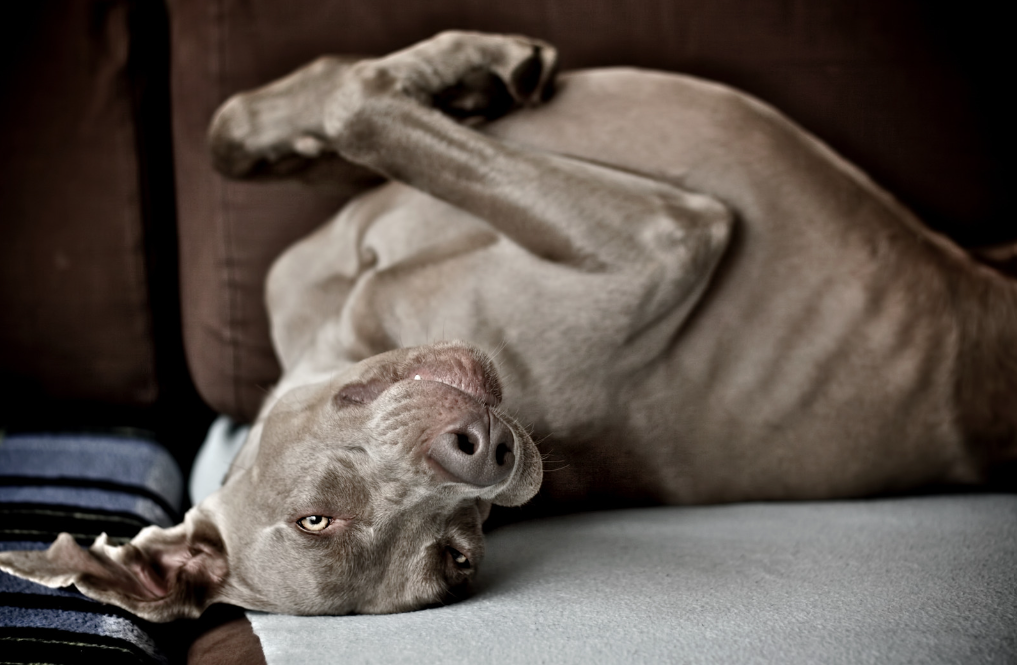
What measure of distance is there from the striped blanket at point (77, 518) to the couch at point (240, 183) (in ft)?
0.64

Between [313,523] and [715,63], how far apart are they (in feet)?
5.43

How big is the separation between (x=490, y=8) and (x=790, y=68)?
0.85 metres

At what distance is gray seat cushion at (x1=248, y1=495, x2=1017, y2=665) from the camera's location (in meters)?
1.37

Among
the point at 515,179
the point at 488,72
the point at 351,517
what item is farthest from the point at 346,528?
the point at 488,72

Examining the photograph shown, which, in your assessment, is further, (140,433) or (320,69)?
(140,433)

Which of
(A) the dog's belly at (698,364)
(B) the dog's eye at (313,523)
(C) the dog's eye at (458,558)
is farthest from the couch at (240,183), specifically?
(B) the dog's eye at (313,523)

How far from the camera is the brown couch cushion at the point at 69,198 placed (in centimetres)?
247

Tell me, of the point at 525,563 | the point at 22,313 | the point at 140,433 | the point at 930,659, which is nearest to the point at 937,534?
the point at 930,659

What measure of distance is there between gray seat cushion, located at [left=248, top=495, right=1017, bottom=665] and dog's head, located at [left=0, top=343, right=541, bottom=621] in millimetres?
67

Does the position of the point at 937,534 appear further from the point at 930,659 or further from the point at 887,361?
the point at 930,659

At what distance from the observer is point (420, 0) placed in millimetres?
2354

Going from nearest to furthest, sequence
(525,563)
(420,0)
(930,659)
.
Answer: (930,659) → (525,563) → (420,0)

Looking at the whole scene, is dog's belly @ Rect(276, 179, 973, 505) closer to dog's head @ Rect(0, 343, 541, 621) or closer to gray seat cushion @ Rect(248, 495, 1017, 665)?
gray seat cushion @ Rect(248, 495, 1017, 665)

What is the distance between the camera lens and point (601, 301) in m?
1.86
